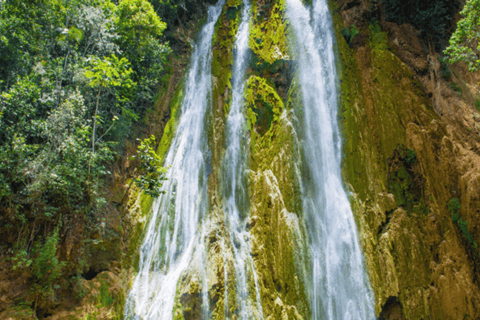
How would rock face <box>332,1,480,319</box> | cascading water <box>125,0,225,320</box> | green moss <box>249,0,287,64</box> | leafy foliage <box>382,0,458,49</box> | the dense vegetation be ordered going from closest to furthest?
rock face <box>332,1,480,319</box>
the dense vegetation
cascading water <box>125,0,225,320</box>
leafy foliage <box>382,0,458,49</box>
green moss <box>249,0,287,64</box>

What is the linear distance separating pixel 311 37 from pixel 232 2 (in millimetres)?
5915

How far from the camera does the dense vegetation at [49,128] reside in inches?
276

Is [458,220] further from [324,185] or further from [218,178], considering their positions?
[218,178]

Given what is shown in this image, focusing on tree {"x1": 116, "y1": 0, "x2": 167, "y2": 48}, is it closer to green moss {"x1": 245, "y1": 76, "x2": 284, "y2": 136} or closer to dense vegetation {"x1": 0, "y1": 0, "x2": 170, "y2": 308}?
dense vegetation {"x1": 0, "y1": 0, "x2": 170, "y2": 308}

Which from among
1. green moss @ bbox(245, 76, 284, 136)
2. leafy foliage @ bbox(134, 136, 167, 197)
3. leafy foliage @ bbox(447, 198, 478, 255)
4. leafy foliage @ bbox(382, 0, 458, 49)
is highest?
leafy foliage @ bbox(382, 0, 458, 49)

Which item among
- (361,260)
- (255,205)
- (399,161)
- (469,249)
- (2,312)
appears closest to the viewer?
(2,312)

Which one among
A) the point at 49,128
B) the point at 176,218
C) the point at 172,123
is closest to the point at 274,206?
the point at 176,218

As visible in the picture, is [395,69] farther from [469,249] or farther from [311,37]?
[469,249]

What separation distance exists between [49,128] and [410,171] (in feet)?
35.6

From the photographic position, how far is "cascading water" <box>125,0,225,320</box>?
7872 millimetres

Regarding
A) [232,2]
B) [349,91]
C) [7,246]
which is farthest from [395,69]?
[7,246]

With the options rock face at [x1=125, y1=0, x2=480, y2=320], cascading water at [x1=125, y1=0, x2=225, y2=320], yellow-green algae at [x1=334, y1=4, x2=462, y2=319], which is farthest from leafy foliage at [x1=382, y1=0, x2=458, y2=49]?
cascading water at [x1=125, y1=0, x2=225, y2=320]

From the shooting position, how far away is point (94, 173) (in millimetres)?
8250

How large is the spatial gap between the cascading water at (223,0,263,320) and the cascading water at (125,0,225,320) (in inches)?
40.9
